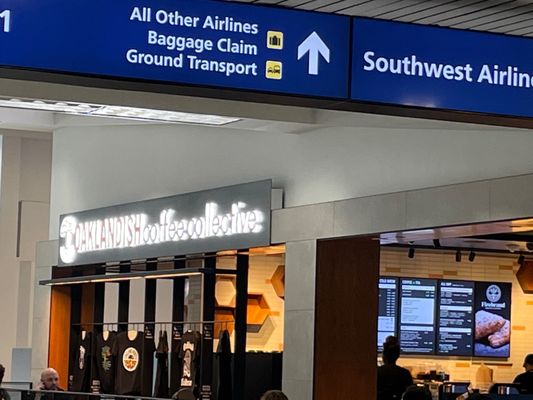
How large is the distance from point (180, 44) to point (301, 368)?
241 inches

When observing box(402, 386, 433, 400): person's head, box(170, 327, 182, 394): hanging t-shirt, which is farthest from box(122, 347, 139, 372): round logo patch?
box(402, 386, 433, 400): person's head

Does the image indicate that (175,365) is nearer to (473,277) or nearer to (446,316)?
(446,316)

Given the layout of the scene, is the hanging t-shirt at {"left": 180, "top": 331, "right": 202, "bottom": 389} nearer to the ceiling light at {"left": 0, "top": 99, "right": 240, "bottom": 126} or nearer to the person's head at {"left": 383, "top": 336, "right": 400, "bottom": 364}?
the person's head at {"left": 383, "top": 336, "right": 400, "bottom": 364}

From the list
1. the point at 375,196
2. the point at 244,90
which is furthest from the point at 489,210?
the point at 244,90

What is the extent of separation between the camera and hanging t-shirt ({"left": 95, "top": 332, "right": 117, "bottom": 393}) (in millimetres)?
14406

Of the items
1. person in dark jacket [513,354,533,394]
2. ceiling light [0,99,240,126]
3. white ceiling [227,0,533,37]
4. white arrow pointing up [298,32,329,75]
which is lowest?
person in dark jacket [513,354,533,394]

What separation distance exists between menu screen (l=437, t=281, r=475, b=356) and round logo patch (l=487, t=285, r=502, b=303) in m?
0.23

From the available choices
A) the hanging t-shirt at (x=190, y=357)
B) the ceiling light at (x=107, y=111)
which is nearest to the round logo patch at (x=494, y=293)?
the hanging t-shirt at (x=190, y=357)

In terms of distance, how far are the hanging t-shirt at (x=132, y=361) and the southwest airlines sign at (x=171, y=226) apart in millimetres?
966

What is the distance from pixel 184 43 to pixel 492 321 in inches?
442

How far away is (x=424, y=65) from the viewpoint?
5.51 metres

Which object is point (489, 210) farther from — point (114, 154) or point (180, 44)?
point (114, 154)

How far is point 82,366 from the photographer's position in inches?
589

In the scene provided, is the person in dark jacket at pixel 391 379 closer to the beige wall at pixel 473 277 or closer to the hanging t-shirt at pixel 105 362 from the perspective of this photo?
the beige wall at pixel 473 277
